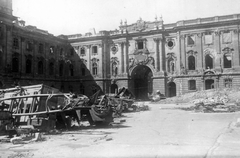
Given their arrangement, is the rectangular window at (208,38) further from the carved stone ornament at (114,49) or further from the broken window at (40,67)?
the broken window at (40,67)

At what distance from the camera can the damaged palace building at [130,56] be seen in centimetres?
3378

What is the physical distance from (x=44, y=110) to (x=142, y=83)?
1239 inches

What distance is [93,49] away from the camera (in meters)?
42.4

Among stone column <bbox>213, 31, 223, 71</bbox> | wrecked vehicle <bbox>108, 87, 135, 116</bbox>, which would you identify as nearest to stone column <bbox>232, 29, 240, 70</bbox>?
stone column <bbox>213, 31, 223, 71</bbox>

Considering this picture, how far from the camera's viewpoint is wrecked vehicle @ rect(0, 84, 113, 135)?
1013cm

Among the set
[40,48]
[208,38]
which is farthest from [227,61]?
[40,48]

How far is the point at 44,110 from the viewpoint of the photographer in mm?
11344

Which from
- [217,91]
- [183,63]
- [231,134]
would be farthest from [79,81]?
[231,134]

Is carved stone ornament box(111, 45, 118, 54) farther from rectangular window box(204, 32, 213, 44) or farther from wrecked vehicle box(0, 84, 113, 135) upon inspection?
wrecked vehicle box(0, 84, 113, 135)

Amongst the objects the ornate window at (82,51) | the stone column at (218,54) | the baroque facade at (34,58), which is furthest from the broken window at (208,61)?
the ornate window at (82,51)

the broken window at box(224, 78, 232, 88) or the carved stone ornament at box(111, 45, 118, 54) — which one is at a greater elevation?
the carved stone ornament at box(111, 45, 118, 54)

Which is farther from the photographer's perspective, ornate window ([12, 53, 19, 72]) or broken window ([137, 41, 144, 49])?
broken window ([137, 41, 144, 49])

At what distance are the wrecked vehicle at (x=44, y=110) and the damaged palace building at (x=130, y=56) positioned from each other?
17.4 meters

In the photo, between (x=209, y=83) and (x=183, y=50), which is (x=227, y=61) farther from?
(x=183, y=50)
